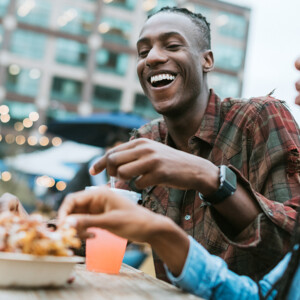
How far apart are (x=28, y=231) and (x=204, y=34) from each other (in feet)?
5.13

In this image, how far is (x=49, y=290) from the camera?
3.00 feet

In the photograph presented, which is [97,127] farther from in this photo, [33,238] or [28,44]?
[28,44]

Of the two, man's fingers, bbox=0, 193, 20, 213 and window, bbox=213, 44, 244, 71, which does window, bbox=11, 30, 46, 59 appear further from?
man's fingers, bbox=0, 193, 20, 213

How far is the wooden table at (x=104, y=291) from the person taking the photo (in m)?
0.87

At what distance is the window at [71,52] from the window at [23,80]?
1655mm

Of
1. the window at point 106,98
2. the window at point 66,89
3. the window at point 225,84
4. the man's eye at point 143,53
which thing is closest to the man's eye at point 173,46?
the man's eye at point 143,53

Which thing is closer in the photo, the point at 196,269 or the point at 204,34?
the point at 196,269

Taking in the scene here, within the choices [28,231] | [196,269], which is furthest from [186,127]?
[28,231]

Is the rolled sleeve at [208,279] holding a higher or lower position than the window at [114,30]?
lower

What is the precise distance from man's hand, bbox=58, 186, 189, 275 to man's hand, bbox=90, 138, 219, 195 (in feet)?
0.41

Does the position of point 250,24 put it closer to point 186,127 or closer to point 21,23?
point 21,23

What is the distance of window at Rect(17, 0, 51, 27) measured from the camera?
83.0ft

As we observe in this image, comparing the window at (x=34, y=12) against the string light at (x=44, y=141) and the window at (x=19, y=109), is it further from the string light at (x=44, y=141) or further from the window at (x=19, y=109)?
the string light at (x=44, y=141)

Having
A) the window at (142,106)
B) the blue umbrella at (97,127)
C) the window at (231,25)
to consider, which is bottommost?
the window at (142,106)
